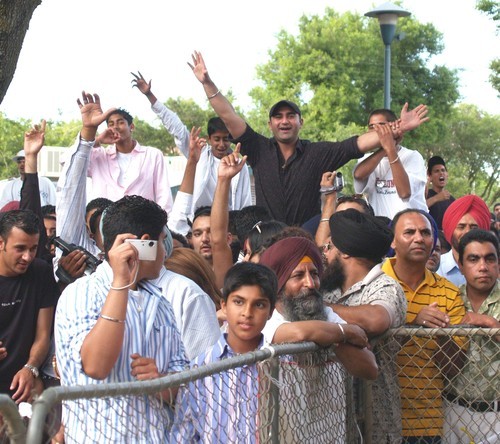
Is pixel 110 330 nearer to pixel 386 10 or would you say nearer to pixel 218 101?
pixel 218 101

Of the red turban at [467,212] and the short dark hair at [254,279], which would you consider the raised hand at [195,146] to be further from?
the short dark hair at [254,279]

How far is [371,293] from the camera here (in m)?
5.20

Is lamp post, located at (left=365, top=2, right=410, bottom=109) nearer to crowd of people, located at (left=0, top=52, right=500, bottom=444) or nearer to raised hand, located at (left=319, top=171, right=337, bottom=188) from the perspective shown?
crowd of people, located at (left=0, top=52, right=500, bottom=444)

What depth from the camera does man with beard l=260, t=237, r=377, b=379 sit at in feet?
14.1

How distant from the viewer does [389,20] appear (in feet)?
54.3

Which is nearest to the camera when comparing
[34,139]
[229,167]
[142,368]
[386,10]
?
[142,368]

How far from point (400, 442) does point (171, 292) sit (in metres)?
1.46

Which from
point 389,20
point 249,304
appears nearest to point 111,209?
point 249,304

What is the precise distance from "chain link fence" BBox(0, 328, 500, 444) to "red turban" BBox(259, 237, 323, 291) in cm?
45

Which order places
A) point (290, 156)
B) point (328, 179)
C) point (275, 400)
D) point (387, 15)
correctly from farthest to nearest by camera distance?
point (387, 15), point (290, 156), point (328, 179), point (275, 400)

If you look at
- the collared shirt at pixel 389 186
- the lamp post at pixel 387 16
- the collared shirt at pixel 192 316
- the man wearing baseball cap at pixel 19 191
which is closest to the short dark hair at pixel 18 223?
the collared shirt at pixel 192 316

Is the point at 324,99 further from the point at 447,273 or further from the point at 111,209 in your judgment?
the point at 111,209

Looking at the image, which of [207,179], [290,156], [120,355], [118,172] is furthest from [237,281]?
[207,179]

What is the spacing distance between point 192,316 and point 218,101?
3.36 meters
